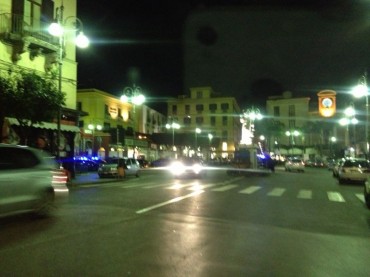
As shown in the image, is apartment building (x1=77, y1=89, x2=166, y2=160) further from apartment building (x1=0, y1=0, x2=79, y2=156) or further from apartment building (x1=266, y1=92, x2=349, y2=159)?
apartment building (x1=266, y1=92, x2=349, y2=159)

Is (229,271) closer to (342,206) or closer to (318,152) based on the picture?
(342,206)

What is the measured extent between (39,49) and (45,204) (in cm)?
1769

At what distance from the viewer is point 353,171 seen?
2997 cm

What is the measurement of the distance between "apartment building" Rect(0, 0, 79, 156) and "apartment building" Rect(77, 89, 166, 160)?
41.8 ft

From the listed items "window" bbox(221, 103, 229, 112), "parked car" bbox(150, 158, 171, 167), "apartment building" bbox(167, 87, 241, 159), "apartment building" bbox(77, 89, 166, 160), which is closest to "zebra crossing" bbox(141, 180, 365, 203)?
"apartment building" bbox(77, 89, 166, 160)

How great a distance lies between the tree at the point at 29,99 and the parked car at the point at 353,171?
17.3 m

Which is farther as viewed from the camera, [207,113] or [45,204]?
[207,113]

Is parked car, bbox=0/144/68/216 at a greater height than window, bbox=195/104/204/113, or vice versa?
window, bbox=195/104/204/113

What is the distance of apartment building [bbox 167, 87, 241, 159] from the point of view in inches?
4437

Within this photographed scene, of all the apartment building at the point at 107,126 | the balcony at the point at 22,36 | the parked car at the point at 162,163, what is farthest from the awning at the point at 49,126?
the parked car at the point at 162,163

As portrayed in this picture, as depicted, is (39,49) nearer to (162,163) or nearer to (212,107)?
(162,163)

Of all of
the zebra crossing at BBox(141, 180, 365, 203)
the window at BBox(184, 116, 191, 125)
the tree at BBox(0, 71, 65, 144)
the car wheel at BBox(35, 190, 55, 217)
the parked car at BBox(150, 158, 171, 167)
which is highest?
the window at BBox(184, 116, 191, 125)

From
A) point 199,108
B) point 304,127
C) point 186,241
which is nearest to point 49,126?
point 186,241

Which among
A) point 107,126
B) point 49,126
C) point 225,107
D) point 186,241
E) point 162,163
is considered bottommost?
point 186,241
